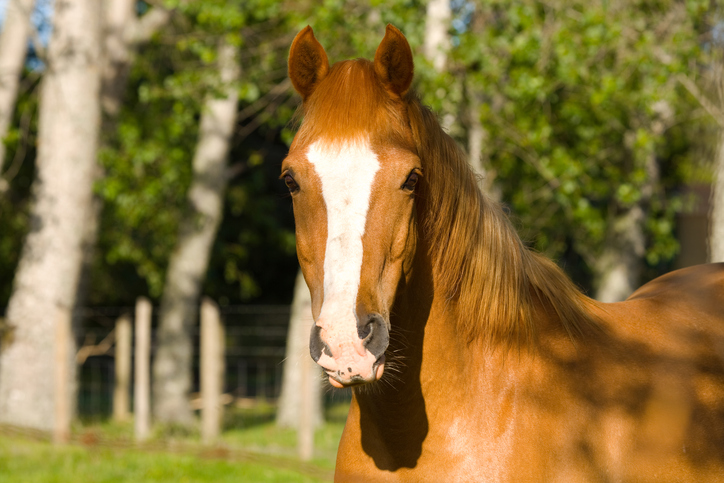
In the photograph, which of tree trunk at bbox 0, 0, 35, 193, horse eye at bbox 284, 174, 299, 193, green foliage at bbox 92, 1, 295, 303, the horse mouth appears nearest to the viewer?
the horse mouth

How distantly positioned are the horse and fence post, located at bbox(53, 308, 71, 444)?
5975mm

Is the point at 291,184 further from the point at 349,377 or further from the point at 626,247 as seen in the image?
the point at 626,247

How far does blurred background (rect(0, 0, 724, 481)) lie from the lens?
7.17 meters

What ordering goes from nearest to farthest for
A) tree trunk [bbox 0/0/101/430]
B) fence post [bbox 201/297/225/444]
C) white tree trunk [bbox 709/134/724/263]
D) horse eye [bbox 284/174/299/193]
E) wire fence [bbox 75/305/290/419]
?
horse eye [bbox 284/174/299/193] < white tree trunk [bbox 709/134/724/263] < tree trunk [bbox 0/0/101/430] < fence post [bbox 201/297/225/444] < wire fence [bbox 75/305/290/419]

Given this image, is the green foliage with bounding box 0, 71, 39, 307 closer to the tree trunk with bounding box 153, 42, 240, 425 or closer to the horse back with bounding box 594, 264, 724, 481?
the tree trunk with bounding box 153, 42, 240, 425

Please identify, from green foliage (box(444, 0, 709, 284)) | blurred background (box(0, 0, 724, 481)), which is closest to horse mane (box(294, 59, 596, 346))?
blurred background (box(0, 0, 724, 481))

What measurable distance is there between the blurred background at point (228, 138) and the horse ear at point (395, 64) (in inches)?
136

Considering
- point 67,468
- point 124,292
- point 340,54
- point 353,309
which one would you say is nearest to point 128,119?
point 340,54

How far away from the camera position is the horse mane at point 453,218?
7.03 ft

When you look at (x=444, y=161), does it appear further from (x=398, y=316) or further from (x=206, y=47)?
(x=206, y=47)

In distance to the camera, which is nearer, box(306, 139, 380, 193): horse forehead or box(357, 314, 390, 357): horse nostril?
box(357, 314, 390, 357): horse nostril

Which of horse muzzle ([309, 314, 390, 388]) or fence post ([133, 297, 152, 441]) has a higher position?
horse muzzle ([309, 314, 390, 388])

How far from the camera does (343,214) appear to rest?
76.5 inches

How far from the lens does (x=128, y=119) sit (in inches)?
426
